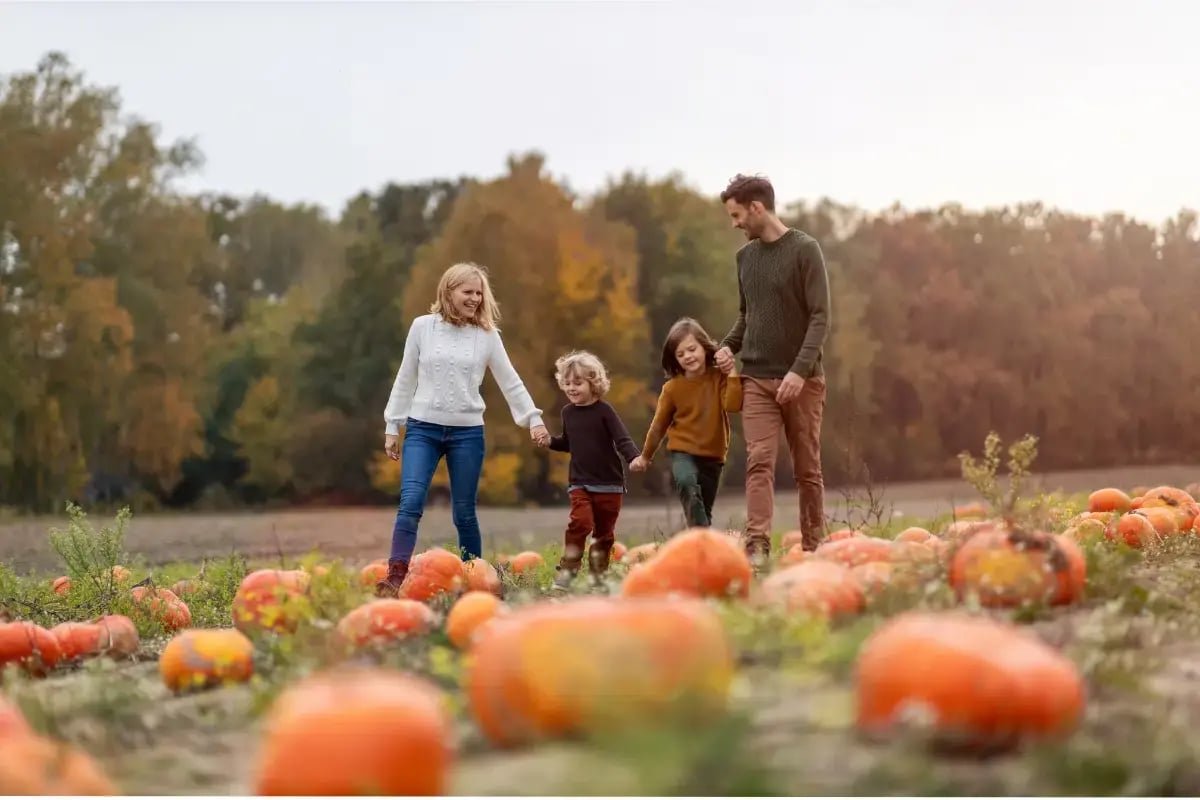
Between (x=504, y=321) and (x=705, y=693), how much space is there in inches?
1064

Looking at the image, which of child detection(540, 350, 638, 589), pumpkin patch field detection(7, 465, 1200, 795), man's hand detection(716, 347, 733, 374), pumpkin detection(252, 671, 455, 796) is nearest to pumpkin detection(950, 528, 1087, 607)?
pumpkin patch field detection(7, 465, 1200, 795)

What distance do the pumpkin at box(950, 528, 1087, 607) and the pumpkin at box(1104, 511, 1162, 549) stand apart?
313 cm

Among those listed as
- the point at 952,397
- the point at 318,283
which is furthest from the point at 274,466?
the point at 952,397

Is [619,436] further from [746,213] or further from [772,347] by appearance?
[746,213]

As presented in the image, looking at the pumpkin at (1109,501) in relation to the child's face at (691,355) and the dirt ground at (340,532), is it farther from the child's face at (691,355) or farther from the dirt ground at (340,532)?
the child's face at (691,355)

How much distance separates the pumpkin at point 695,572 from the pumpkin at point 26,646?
2797 mm

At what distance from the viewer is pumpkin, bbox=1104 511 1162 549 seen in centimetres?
683

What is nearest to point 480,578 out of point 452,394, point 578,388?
point 452,394

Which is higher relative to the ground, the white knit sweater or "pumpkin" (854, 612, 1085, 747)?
the white knit sweater

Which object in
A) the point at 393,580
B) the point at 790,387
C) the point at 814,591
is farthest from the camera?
the point at 790,387

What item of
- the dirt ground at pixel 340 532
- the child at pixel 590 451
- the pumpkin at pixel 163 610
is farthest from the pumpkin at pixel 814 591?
the dirt ground at pixel 340 532

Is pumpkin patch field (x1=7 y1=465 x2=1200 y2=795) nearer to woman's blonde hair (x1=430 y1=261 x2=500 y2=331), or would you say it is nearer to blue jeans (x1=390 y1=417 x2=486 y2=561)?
blue jeans (x1=390 y1=417 x2=486 y2=561)

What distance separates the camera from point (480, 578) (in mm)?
6066

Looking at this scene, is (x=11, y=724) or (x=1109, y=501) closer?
(x=11, y=724)
